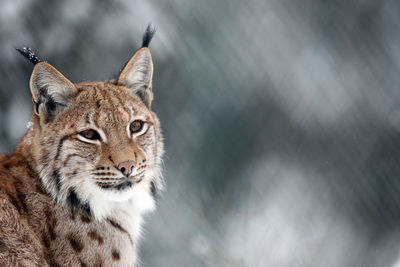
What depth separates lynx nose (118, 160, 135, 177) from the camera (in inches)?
51.4

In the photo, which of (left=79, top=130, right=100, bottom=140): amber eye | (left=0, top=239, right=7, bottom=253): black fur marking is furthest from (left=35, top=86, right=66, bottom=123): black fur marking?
(left=0, top=239, right=7, bottom=253): black fur marking

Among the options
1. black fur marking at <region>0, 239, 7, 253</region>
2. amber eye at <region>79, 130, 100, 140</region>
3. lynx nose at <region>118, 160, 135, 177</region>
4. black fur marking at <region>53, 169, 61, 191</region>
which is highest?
amber eye at <region>79, 130, 100, 140</region>

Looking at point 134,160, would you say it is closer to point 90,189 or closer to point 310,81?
point 90,189

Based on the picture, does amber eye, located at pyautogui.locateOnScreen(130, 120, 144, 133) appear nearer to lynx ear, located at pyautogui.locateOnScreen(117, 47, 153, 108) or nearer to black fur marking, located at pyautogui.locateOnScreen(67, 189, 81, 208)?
lynx ear, located at pyautogui.locateOnScreen(117, 47, 153, 108)

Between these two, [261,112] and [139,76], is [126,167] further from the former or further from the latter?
[261,112]

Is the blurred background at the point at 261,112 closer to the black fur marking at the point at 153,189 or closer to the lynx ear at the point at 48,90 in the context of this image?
the black fur marking at the point at 153,189

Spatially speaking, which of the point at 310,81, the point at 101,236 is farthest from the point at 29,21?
the point at 310,81

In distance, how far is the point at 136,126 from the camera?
1425 millimetres

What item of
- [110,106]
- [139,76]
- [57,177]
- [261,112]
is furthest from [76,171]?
[261,112]

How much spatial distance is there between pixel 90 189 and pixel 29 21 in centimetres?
89

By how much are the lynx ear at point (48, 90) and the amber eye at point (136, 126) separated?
0.64 ft

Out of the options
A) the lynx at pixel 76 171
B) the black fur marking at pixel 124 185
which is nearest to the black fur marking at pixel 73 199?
the lynx at pixel 76 171

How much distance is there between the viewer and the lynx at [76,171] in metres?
1.31

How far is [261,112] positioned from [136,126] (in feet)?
2.10
